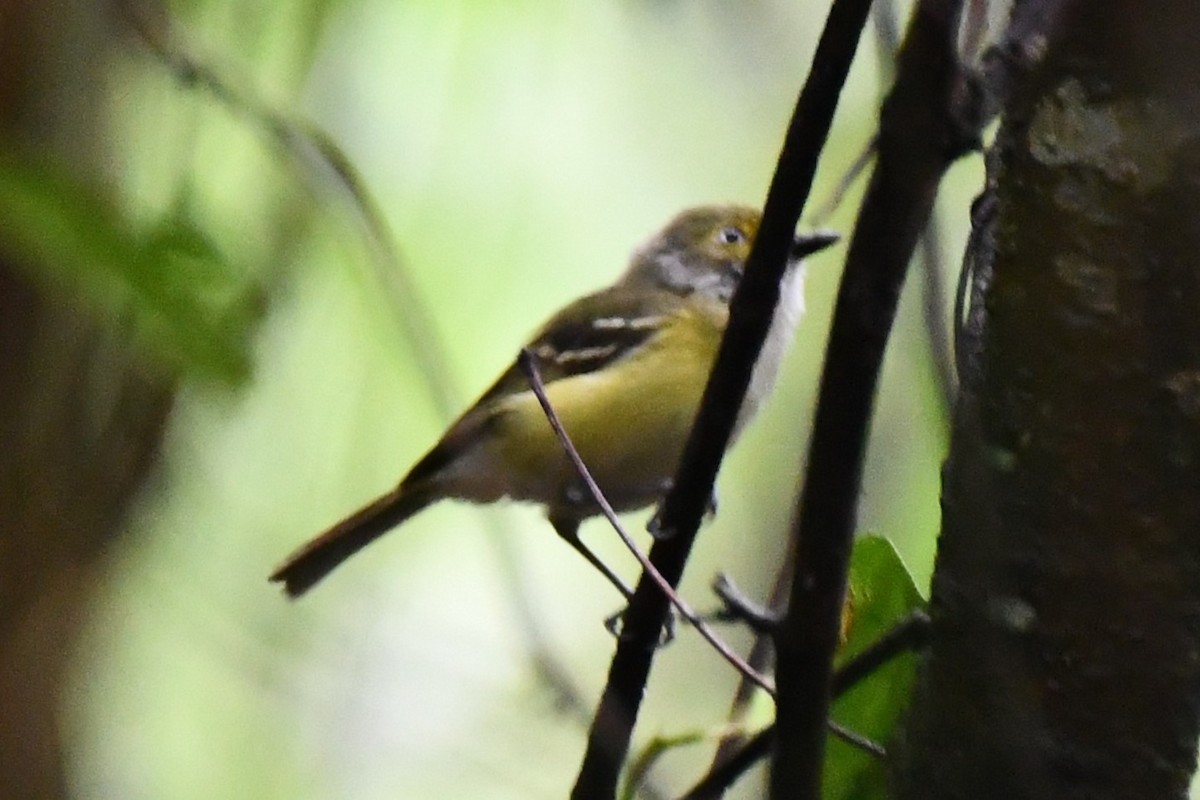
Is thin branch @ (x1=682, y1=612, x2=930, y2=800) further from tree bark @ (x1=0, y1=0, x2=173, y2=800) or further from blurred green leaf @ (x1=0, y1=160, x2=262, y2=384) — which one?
tree bark @ (x1=0, y1=0, x2=173, y2=800)

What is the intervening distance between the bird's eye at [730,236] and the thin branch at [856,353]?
80 centimetres

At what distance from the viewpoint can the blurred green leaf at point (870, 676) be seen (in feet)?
1.86

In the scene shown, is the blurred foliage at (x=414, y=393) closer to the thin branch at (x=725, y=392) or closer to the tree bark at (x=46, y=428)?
the tree bark at (x=46, y=428)

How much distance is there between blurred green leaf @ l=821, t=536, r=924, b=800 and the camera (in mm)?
568

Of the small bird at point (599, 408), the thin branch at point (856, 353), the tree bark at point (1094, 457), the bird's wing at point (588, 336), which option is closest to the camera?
the thin branch at point (856, 353)

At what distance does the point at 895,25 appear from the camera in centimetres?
56

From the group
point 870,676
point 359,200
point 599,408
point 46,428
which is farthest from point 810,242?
point 599,408

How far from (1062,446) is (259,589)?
0.73 meters

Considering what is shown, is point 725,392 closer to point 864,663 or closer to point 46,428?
point 864,663

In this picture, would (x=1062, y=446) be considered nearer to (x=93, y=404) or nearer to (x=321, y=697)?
(x=93, y=404)

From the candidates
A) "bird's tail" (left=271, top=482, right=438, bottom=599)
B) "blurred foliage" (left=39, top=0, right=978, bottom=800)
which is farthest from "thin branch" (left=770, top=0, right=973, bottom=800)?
"bird's tail" (left=271, top=482, right=438, bottom=599)

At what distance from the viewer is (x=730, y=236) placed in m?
1.16

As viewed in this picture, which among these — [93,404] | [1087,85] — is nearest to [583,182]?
[93,404]

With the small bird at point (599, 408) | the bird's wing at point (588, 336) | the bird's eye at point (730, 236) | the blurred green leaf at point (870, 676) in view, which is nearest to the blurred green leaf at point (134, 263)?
the blurred green leaf at point (870, 676)
